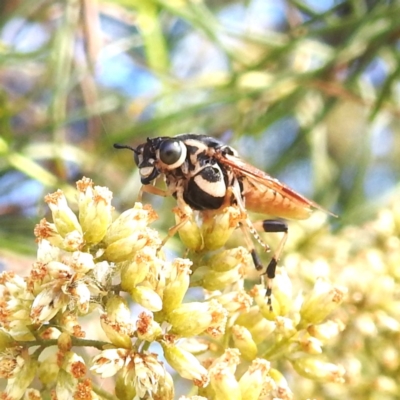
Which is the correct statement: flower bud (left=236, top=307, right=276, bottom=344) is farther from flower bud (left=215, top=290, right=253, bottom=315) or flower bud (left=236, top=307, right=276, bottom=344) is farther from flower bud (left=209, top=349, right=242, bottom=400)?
flower bud (left=209, top=349, right=242, bottom=400)

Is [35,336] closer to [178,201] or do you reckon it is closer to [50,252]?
[50,252]

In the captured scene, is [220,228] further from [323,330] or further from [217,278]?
[323,330]

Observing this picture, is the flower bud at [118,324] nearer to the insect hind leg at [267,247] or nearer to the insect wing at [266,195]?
the insect hind leg at [267,247]

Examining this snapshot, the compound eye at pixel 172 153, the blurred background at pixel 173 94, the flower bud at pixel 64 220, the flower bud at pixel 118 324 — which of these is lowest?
the flower bud at pixel 118 324

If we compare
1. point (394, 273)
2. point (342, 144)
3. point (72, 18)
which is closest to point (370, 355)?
point (394, 273)

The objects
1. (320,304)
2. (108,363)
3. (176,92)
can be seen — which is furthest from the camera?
(176,92)

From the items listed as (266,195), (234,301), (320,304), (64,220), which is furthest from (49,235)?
(266,195)

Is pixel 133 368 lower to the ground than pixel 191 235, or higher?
lower

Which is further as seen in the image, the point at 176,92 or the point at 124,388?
the point at 176,92

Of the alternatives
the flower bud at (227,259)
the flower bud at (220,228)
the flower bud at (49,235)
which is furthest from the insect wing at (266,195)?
the flower bud at (49,235)

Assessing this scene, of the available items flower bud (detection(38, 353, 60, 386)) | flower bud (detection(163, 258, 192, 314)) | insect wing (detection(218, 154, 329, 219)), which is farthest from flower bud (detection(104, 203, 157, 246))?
insect wing (detection(218, 154, 329, 219))
